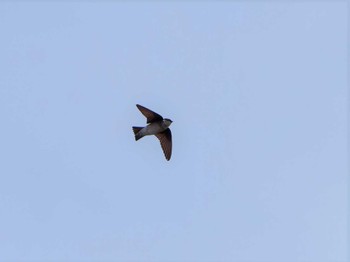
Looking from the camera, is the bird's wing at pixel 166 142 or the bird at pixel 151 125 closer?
the bird at pixel 151 125

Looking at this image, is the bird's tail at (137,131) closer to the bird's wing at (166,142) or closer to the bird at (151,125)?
the bird at (151,125)

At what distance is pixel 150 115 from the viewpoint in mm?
48531

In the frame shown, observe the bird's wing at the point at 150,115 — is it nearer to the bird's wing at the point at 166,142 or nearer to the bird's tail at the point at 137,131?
the bird's tail at the point at 137,131

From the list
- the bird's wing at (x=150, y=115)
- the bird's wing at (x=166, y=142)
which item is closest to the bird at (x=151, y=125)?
the bird's wing at (x=150, y=115)

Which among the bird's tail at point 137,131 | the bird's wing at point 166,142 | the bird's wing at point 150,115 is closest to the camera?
the bird's wing at point 150,115

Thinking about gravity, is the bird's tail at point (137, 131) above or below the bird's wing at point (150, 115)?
below

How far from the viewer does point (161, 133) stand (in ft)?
163

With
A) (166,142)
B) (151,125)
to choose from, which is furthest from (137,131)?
(166,142)

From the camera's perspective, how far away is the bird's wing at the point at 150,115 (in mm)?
48281

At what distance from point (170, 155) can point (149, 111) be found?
245cm

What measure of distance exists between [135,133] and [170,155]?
1.82 meters

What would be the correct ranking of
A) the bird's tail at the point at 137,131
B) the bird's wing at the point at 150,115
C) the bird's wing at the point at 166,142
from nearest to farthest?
the bird's wing at the point at 150,115 < the bird's tail at the point at 137,131 < the bird's wing at the point at 166,142

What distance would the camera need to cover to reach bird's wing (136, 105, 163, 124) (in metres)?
48.3

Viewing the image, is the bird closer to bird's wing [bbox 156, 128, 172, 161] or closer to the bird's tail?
the bird's tail
